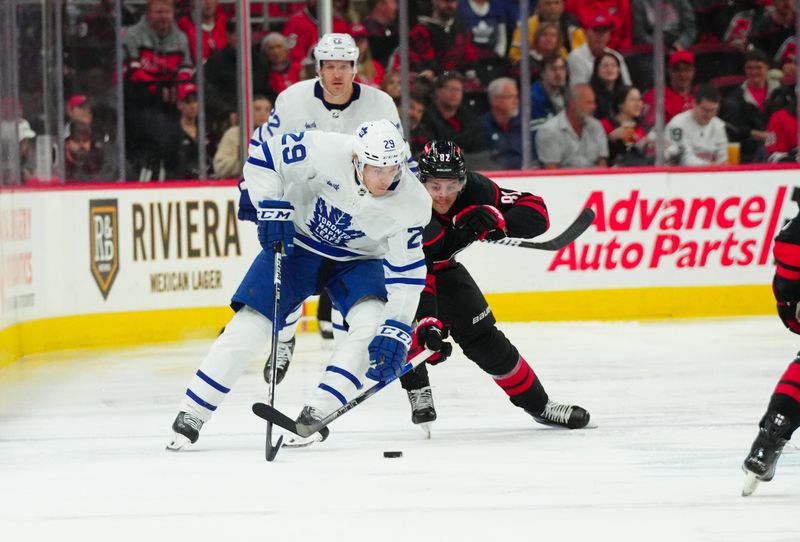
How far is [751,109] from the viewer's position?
29.3ft

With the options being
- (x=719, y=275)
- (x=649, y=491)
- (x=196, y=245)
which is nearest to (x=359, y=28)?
(x=196, y=245)

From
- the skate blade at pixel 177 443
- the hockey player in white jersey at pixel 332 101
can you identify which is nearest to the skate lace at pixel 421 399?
the hockey player in white jersey at pixel 332 101

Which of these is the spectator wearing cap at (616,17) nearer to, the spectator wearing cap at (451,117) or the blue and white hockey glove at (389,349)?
the spectator wearing cap at (451,117)

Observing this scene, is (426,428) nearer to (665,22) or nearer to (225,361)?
(225,361)

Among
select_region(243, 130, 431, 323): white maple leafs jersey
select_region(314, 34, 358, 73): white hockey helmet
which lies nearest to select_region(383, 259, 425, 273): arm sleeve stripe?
select_region(243, 130, 431, 323): white maple leafs jersey

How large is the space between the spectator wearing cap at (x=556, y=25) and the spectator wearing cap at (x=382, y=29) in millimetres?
703

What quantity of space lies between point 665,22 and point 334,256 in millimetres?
4725

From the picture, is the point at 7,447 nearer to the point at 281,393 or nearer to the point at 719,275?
the point at 281,393

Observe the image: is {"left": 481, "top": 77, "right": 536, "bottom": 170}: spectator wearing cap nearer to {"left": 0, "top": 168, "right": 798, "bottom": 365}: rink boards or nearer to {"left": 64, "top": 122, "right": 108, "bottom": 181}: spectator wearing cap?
{"left": 0, "top": 168, "right": 798, "bottom": 365}: rink boards

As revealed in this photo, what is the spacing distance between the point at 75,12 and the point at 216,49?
0.86 meters

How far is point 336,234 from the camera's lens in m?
4.54

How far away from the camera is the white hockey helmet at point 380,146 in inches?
165

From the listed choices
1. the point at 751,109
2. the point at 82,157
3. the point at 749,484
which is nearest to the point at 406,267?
the point at 749,484

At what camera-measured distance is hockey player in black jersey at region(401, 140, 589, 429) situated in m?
4.64
